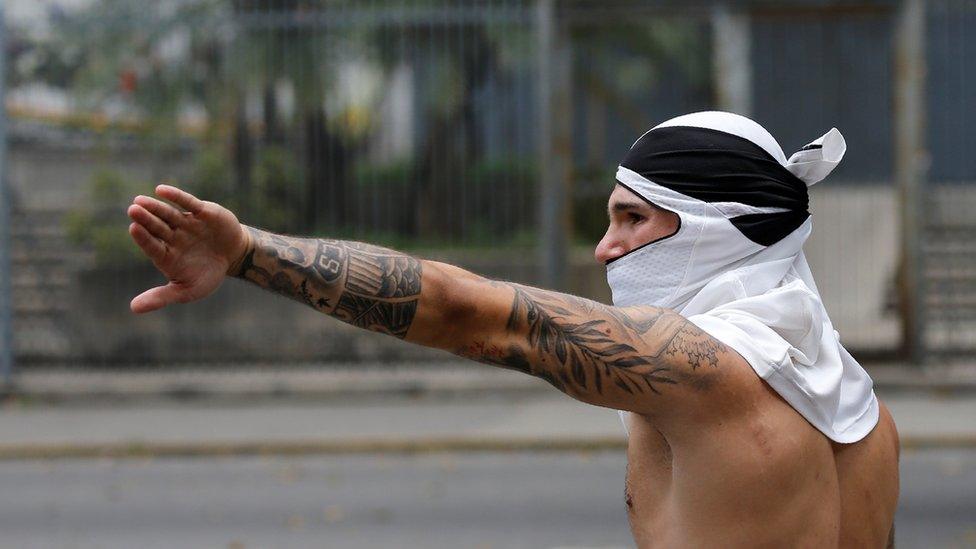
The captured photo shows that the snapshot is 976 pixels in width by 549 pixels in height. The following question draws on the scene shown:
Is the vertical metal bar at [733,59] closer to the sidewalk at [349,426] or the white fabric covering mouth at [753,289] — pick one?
the sidewalk at [349,426]

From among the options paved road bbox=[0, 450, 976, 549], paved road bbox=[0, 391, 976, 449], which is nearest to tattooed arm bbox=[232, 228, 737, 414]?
paved road bbox=[0, 450, 976, 549]

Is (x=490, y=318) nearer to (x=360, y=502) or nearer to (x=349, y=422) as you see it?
(x=360, y=502)

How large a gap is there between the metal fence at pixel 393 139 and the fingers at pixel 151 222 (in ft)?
33.6

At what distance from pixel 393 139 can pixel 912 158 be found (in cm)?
428

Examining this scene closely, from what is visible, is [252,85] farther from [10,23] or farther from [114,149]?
[10,23]

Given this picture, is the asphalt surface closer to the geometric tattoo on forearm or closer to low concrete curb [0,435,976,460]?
low concrete curb [0,435,976,460]

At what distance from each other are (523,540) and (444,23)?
6060 millimetres

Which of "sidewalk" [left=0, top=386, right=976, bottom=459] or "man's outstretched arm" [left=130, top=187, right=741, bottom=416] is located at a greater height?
"man's outstretched arm" [left=130, top=187, right=741, bottom=416]

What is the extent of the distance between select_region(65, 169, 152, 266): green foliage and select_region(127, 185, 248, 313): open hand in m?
10.7

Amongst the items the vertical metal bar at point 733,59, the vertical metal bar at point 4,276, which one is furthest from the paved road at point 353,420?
the vertical metal bar at point 733,59

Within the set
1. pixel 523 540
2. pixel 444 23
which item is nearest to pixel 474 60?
pixel 444 23

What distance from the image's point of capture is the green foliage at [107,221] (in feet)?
41.3

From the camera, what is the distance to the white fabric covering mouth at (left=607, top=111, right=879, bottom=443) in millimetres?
2168

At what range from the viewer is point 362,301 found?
2137 millimetres
